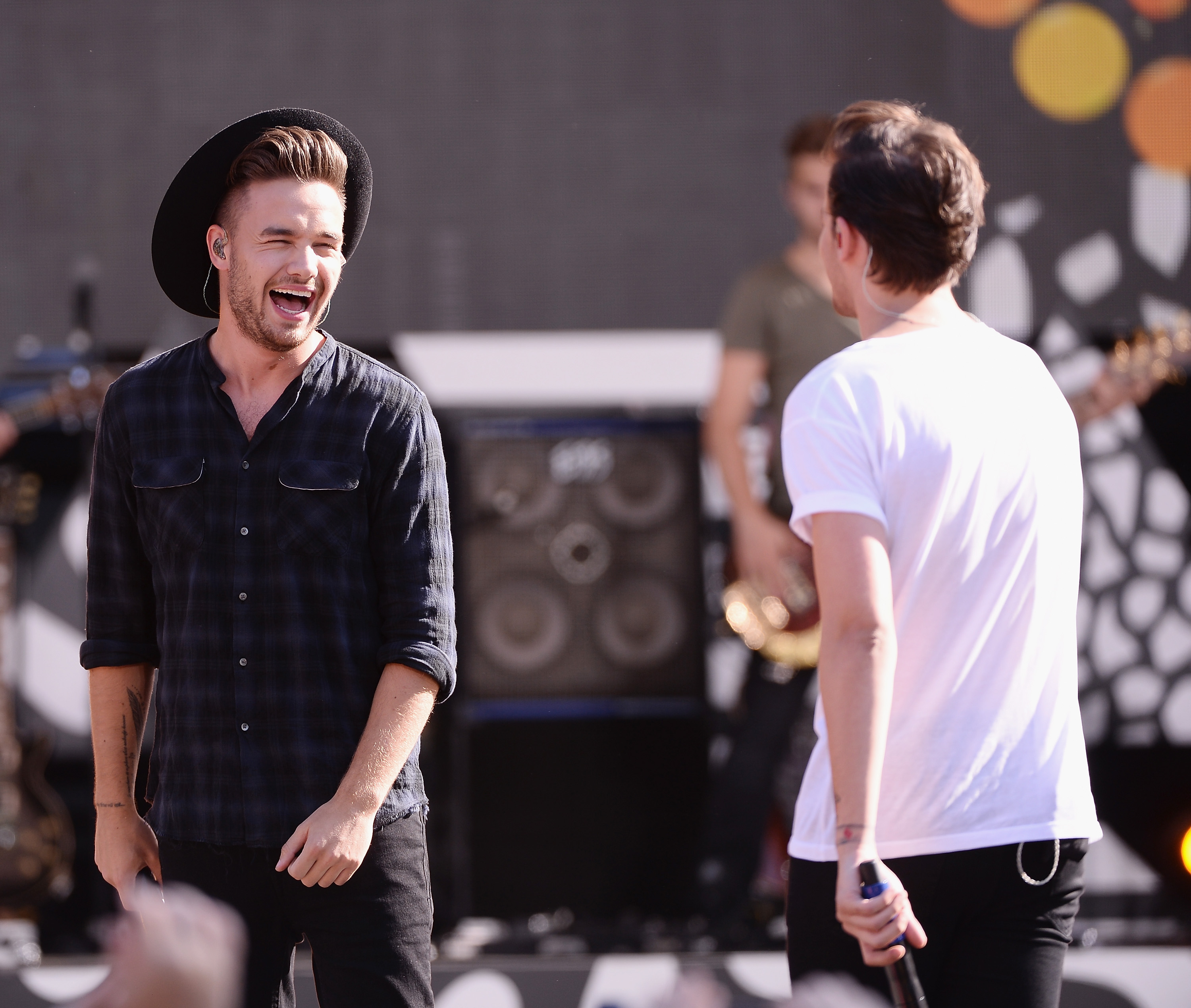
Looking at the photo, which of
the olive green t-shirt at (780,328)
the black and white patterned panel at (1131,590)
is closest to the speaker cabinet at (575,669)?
the olive green t-shirt at (780,328)

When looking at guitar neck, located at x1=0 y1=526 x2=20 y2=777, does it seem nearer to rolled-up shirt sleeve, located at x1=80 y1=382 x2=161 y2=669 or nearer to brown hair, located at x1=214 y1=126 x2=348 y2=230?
rolled-up shirt sleeve, located at x1=80 y1=382 x2=161 y2=669

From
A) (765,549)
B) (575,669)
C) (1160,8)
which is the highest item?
(1160,8)

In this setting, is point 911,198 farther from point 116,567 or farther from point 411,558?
point 116,567

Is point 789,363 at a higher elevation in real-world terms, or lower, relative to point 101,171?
lower

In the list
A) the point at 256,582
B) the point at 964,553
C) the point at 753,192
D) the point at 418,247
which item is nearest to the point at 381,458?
the point at 256,582

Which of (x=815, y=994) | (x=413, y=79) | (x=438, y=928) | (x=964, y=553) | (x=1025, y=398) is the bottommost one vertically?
(x=438, y=928)

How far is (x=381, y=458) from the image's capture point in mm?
1710

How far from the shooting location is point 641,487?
3434mm

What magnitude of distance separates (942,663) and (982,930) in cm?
→ 31

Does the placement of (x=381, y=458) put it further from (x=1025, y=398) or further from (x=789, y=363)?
(x=789, y=363)

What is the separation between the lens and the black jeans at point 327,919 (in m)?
1.64

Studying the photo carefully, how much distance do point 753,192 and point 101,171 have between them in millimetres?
1631

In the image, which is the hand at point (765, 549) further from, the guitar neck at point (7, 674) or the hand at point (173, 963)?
the hand at point (173, 963)

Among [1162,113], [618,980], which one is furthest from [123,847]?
[1162,113]
